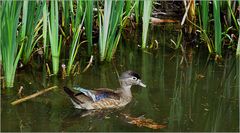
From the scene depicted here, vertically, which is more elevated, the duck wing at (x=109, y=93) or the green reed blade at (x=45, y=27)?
the green reed blade at (x=45, y=27)

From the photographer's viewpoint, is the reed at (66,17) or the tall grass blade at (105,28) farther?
the reed at (66,17)

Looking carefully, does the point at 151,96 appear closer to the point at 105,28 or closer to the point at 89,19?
the point at 105,28

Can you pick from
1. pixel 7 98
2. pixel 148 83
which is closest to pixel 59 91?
pixel 7 98

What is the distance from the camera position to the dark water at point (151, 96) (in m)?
5.30

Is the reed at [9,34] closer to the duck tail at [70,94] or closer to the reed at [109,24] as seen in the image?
the duck tail at [70,94]

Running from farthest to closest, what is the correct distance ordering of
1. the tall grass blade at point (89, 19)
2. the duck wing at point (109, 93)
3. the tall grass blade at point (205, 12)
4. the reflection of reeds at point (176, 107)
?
the tall grass blade at point (205, 12), the tall grass blade at point (89, 19), the duck wing at point (109, 93), the reflection of reeds at point (176, 107)

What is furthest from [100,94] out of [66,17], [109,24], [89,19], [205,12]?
[205,12]

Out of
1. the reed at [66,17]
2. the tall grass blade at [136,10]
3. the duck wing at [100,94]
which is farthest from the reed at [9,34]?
the tall grass blade at [136,10]

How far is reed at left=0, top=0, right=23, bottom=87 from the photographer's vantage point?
18.6 ft

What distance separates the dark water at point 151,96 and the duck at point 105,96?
0.10 m

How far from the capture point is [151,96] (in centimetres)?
612

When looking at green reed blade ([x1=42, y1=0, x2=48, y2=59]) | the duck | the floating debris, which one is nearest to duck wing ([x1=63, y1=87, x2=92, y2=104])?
the duck

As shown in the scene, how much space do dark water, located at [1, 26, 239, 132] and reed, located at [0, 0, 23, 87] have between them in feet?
0.86

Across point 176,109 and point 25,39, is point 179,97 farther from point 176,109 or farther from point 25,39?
point 25,39
